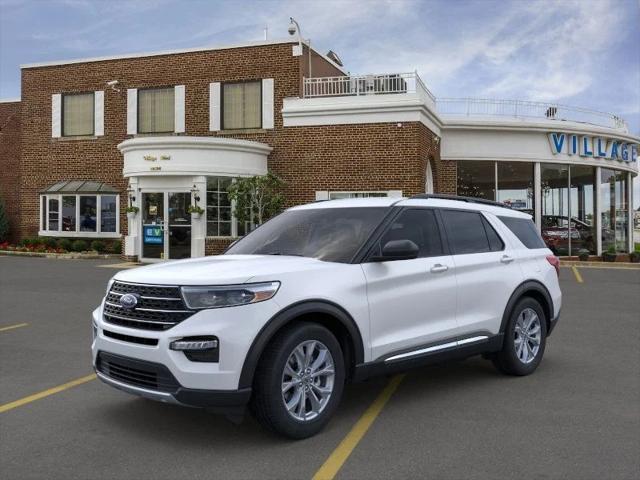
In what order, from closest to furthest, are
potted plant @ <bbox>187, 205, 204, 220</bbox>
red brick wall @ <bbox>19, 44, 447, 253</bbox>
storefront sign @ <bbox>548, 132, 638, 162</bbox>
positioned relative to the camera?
potted plant @ <bbox>187, 205, 204, 220</bbox> < red brick wall @ <bbox>19, 44, 447, 253</bbox> < storefront sign @ <bbox>548, 132, 638, 162</bbox>

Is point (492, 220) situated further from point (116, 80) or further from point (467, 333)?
point (116, 80)

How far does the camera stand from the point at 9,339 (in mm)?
8219

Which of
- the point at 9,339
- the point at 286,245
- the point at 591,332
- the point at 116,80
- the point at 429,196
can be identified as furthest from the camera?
the point at 116,80

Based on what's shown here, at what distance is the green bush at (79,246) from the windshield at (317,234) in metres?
19.3

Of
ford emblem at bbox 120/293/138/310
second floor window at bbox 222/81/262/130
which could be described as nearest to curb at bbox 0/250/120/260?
second floor window at bbox 222/81/262/130

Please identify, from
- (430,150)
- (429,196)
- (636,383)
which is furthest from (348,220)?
(430,150)

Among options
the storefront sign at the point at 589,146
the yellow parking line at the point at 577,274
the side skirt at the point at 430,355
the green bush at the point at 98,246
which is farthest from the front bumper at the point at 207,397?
the storefront sign at the point at 589,146

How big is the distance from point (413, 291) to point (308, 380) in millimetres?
1249

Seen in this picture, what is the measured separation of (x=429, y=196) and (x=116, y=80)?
2101 centimetres

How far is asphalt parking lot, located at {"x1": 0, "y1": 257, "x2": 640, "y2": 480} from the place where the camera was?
3977mm

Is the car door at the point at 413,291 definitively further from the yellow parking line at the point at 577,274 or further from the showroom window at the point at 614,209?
the showroom window at the point at 614,209

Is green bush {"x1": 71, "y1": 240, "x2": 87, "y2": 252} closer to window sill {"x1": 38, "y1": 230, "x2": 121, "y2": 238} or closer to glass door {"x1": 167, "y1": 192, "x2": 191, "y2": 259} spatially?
window sill {"x1": 38, "y1": 230, "x2": 121, "y2": 238}

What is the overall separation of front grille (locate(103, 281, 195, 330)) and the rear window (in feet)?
12.5

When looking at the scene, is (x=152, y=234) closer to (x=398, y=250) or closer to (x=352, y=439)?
(x=398, y=250)
